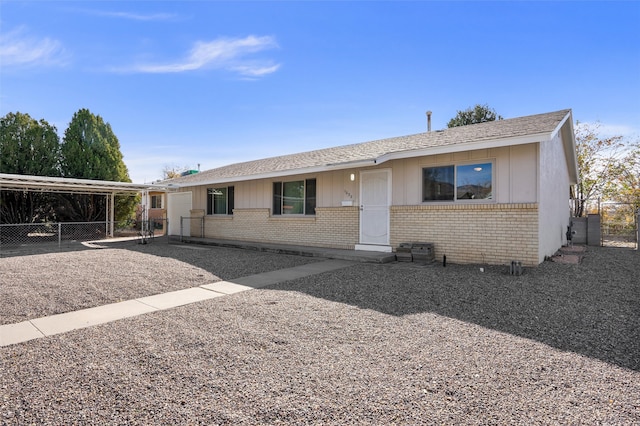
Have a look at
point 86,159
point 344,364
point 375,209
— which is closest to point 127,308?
point 344,364

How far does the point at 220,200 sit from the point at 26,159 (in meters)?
9.43

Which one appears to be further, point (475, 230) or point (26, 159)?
point (26, 159)

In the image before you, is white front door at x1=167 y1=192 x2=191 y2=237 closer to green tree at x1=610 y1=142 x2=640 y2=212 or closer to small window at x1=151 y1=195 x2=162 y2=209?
small window at x1=151 y1=195 x2=162 y2=209

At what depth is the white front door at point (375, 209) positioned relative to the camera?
33.9 feet

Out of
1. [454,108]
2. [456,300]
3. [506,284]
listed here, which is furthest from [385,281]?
[454,108]

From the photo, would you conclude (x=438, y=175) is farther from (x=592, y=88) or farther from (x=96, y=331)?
(x=592, y=88)

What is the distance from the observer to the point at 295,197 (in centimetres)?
1300

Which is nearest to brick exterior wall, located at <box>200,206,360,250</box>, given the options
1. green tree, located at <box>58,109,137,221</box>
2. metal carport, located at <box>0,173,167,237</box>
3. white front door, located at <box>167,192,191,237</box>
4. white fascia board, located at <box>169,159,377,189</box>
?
white fascia board, located at <box>169,159,377,189</box>

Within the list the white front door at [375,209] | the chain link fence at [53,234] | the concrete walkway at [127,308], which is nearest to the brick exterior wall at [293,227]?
the white front door at [375,209]

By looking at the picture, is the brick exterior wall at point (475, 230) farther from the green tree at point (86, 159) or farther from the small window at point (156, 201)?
the small window at point (156, 201)

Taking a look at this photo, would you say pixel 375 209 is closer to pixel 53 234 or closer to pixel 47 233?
pixel 53 234

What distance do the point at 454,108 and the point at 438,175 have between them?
22.1 meters

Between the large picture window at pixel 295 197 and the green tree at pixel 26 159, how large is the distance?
39.6 ft

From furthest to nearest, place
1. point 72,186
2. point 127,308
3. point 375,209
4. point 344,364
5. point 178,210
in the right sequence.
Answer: point 178,210 → point 72,186 → point 375,209 → point 127,308 → point 344,364
